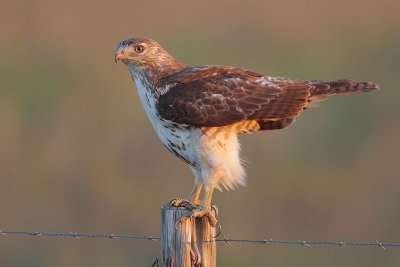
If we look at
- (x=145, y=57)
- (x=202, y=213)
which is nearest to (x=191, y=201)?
(x=202, y=213)

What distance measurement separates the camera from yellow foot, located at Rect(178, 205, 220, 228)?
241 inches

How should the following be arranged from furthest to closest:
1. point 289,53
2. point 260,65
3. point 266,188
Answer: point 289,53 → point 260,65 → point 266,188

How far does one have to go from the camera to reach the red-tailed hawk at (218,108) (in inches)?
273

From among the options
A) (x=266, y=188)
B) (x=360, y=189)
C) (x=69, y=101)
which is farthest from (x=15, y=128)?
(x=360, y=189)

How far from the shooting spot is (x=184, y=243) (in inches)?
236

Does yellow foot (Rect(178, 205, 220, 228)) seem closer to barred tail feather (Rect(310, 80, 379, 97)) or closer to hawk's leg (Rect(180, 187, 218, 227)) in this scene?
hawk's leg (Rect(180, 187, 218, 227))

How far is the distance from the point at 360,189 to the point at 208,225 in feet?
15.5

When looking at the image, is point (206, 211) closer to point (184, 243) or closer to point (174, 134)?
point (184, 243)

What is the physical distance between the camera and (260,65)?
41.9 feet

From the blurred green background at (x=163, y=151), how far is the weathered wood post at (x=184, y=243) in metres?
3.39

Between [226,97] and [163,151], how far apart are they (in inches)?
157

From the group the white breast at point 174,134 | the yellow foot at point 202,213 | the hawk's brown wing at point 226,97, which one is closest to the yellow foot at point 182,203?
the yellow foot at point 202,213

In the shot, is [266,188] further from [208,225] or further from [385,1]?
[385,1]

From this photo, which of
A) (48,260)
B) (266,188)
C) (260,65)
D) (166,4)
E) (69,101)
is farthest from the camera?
(166,4)
